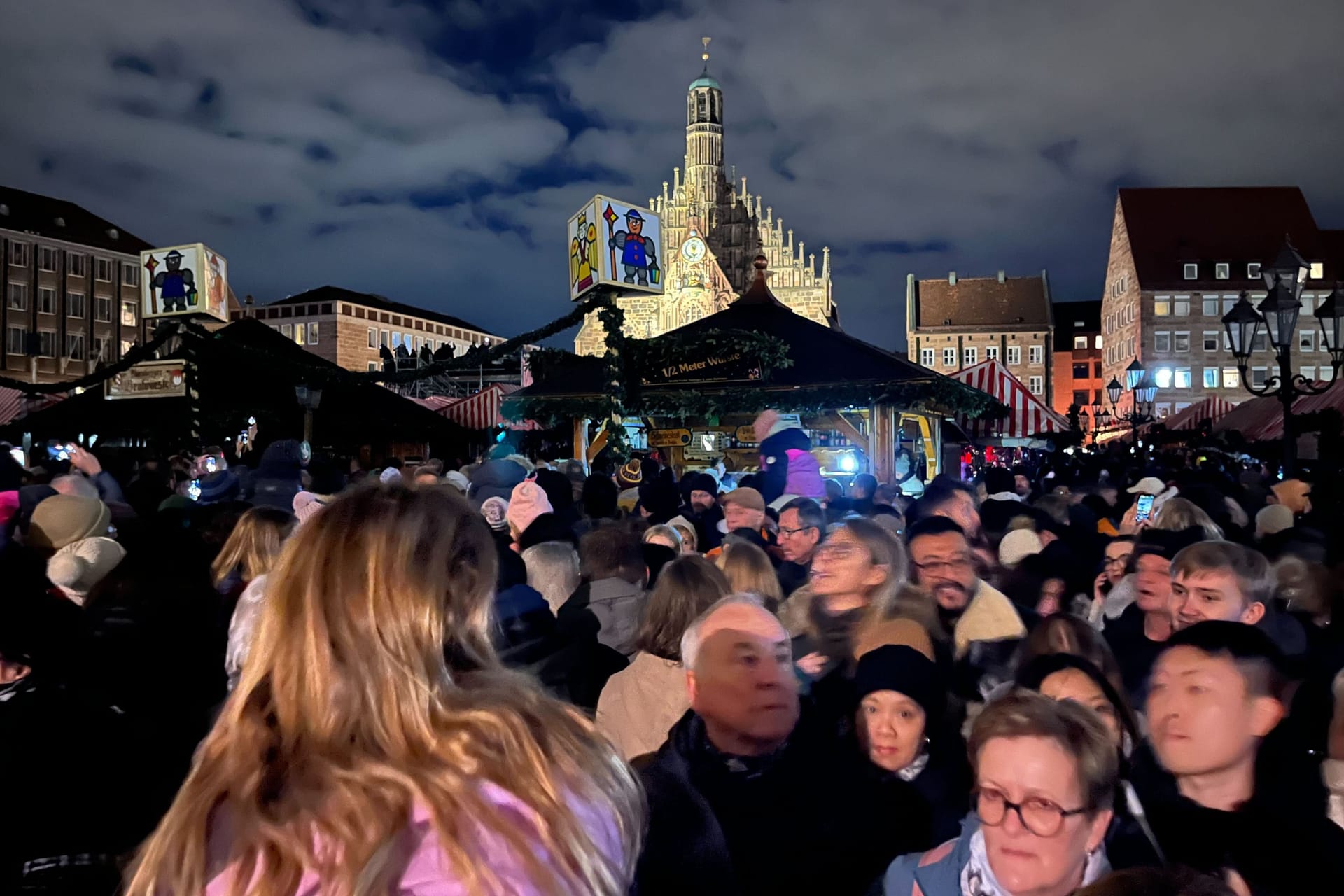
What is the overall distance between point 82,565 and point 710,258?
205ft

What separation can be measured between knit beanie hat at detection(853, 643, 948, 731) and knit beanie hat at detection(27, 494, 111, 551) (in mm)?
3775

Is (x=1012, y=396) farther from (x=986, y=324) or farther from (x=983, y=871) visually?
(x=986, y=324)

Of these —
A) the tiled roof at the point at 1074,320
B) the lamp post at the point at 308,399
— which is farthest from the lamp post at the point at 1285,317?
the tiled roof at the point at 1074,320

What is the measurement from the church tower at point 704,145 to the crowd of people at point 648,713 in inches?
2638

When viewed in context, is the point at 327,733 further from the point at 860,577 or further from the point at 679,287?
the point at 679,287

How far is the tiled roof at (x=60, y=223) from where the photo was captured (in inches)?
2258

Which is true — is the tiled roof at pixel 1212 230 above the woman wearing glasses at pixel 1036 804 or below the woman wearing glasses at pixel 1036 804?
above

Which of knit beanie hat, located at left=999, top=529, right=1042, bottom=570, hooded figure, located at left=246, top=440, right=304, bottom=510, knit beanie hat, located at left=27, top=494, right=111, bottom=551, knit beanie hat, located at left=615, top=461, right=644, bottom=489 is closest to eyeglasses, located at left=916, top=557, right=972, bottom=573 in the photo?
knit beanie hat, located at left=999, top=529, right=1042, bottom=570

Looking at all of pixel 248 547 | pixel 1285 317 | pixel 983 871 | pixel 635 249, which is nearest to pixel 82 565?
pixel 248 547

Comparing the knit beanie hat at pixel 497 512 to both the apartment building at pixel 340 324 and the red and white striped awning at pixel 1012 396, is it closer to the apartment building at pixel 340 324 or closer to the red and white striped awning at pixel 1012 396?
the red and white striped awning at pixel 1012 396

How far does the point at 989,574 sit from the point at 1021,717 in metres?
3.33

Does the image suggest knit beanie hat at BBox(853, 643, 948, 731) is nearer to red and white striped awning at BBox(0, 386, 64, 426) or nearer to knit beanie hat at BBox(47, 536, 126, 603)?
knit beanie hat at BBox(47, 536, 126, 603)

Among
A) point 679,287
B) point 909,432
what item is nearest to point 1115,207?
point 679,287

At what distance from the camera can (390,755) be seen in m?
1.32
